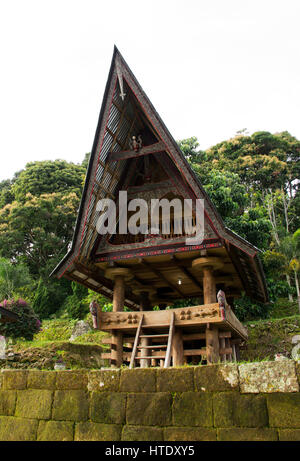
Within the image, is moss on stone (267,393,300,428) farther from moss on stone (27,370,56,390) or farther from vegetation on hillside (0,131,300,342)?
vegetation on hillside (0,131,300,342)

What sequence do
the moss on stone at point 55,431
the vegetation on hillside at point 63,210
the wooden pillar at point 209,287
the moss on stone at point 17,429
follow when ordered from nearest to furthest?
1. the moss on stone at point 55,431
2. the moss on stone at point 17,429
3. the wooden pillar at point 209,287
4. the vegetation on hillside at point 63,210

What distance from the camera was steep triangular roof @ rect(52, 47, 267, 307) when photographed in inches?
376

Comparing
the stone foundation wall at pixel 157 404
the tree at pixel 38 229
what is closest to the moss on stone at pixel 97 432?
the stone foundation wall at pixel 157 404

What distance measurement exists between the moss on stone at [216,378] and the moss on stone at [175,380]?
10 centimetres

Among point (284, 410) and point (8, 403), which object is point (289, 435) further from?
point (8, 403)

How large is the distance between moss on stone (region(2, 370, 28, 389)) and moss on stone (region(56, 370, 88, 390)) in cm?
71

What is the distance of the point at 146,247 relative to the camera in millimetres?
10406

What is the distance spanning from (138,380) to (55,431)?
147cm

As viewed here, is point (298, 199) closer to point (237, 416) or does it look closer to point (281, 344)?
point (281, 344)

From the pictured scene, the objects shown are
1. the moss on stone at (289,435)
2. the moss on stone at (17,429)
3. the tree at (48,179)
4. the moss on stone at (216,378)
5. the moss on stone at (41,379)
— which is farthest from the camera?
the tree at (48,179)

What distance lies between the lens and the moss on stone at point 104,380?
4984mm

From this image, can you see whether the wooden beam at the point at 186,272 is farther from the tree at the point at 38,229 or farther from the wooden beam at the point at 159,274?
the tree at the point at 38,229
